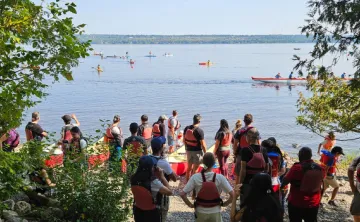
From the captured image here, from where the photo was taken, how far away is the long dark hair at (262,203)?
4855 mm

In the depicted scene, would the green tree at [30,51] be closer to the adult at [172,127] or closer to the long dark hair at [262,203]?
the long dark hair at [262,203]

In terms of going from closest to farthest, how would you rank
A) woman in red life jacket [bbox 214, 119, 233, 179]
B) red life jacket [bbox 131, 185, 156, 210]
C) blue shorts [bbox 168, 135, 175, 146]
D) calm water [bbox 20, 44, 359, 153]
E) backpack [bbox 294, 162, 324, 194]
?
red life jacket [bbox 131, 185, 156, 210] < backpack [bbox 294, 162, 324, 194] < woman in red life jacket [bbox 214, 119, 233, 179] < blue shorts [bbox 168, 135, 175, 146] < calm water [bbox 20, 44, 359, 153]

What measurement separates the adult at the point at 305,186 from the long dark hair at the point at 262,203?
1.66 meters

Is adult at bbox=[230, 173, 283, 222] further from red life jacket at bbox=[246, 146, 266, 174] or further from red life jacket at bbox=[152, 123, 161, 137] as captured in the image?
red life jacket at bbox=[152, 123, 161, 137]

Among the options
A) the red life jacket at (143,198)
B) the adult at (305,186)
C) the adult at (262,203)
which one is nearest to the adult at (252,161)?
the adult at (305,186)

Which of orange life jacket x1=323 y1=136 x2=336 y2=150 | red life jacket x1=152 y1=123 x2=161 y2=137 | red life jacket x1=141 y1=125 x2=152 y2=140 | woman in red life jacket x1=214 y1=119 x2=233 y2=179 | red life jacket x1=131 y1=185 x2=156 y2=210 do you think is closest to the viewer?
red life jacket x1=131 y1=185 x2=156 y2=210

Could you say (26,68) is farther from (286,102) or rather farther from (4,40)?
(286,102)

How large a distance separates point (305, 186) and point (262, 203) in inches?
69.3

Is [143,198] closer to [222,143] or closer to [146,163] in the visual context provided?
[146,163]

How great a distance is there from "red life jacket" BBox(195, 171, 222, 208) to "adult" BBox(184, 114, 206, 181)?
467 centimetres

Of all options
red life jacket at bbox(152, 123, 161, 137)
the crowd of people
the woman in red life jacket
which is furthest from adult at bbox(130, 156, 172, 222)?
red life jacket at bbox(152, 123, 161, 137)

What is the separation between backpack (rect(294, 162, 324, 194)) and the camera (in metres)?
6.39

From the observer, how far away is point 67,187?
704 cm

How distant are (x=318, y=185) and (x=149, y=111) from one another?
32.3 metres
